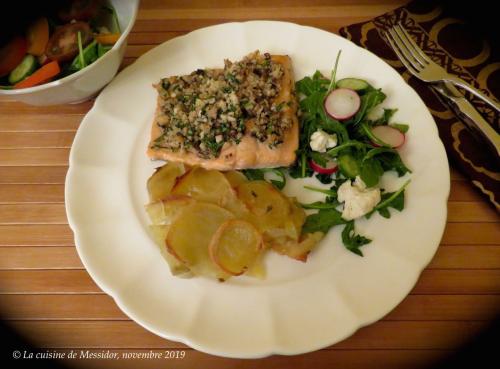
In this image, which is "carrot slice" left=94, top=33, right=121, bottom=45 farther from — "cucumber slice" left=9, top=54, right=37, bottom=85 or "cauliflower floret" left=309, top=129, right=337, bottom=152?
"cauliflower floret" left=309, top=129, right=337, bottom=152

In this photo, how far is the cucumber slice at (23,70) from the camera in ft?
8.30

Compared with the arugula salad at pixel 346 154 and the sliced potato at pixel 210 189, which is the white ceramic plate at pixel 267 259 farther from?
the sliced potato at pixel 210 189

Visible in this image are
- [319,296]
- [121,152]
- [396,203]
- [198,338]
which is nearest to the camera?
[198,338]

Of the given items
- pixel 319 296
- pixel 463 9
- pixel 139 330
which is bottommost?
pixel 139 330

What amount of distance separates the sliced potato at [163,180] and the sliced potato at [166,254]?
18 cm

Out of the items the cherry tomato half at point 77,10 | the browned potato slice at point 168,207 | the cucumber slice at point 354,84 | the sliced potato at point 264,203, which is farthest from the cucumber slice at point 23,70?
the cucumber slice at point 354,84

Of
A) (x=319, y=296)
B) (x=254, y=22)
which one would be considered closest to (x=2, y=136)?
(x=254, y=22)

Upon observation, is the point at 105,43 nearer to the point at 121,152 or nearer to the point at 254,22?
the point at 121,152

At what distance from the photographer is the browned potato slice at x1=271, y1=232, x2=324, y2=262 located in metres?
2.19

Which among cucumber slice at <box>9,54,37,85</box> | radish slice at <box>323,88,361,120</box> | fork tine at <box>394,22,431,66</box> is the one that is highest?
fork tine at <box>394,22,431,66</box>

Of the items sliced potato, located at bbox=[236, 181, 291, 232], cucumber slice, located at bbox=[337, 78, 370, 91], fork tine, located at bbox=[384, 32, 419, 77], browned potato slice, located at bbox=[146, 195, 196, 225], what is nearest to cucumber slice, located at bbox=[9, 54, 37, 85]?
browned potato slice, located at bbox=[146, 195, 196, 225]

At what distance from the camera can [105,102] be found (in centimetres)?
274

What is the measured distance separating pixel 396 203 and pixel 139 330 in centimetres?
155

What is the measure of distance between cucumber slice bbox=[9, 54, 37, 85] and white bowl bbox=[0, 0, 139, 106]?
125 millimetres
